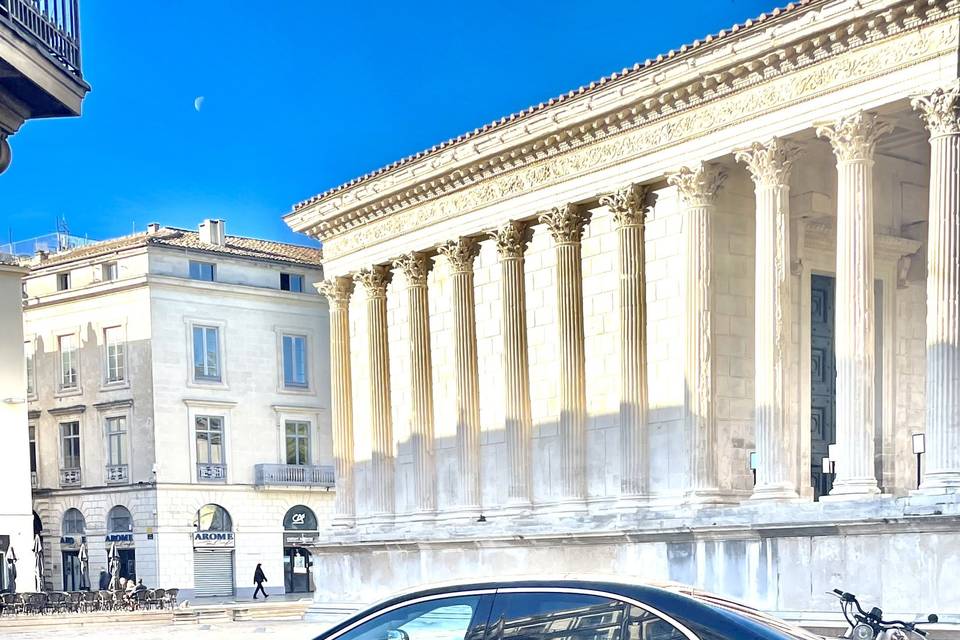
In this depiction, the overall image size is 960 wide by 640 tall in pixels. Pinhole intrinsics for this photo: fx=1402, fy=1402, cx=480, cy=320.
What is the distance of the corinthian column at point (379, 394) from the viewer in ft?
111

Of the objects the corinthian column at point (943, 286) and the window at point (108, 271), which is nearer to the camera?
the corinthian column at point (943, 286)

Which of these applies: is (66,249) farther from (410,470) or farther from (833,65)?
(833,65)

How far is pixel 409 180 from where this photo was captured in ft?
106

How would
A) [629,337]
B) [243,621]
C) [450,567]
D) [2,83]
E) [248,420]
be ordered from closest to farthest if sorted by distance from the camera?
[2,83] < [629,337] < [450,567] < [243,621] < [248,420]

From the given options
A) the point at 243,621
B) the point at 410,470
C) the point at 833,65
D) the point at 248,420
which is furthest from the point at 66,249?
the point at 833,65

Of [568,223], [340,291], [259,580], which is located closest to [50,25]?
[568,223]

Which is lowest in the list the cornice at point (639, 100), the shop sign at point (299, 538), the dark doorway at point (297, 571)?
the dark doorway at point (297, 571)

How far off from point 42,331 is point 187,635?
28.1 m

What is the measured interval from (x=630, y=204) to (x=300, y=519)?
3317 cm

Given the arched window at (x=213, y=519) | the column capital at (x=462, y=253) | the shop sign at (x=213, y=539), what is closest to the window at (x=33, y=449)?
the arched window at (x=213, y=519)

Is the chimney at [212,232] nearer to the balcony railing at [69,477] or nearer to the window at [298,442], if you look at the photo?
the window at [298,442]

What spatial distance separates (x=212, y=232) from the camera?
58.5 meters

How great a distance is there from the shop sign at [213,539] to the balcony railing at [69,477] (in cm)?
543

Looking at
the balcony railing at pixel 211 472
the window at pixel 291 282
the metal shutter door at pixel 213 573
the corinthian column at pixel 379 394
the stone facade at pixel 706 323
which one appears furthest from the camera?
the window at pixel 291 282
